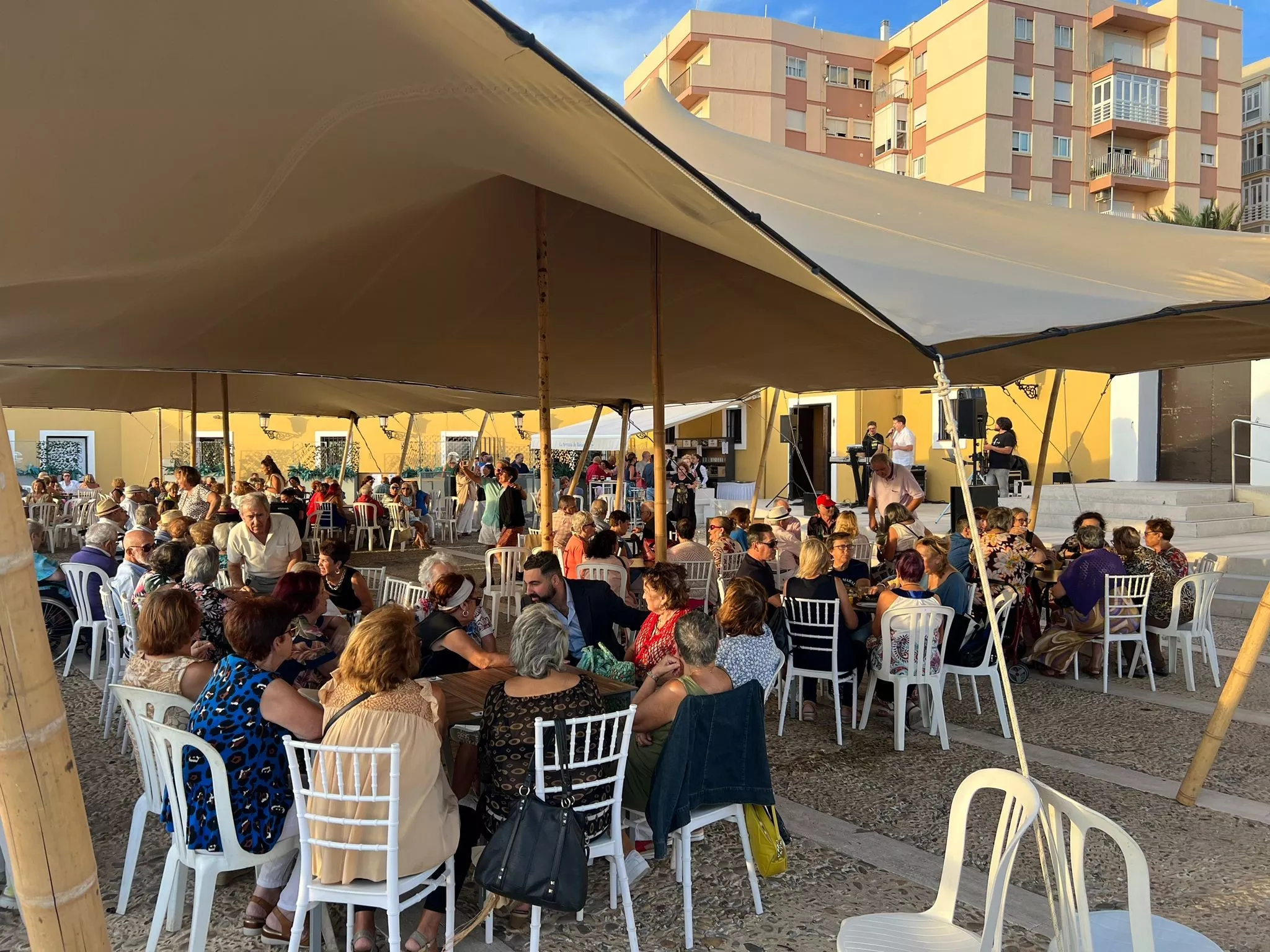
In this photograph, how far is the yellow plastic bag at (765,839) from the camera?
289 cm

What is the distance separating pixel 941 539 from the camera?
5.23 metres

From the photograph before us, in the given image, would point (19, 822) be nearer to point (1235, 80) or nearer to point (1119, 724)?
point (1119, 724)

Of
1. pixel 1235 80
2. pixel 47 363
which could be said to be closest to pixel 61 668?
pixel 47 363

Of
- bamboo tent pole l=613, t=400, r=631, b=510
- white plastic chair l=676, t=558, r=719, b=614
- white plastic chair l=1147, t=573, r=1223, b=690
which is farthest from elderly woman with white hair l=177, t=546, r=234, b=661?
bamboo tent pole l=613, t=400, r=631, b=510

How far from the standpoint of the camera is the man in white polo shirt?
562cm

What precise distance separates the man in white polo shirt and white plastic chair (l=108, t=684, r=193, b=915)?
9.61 feet

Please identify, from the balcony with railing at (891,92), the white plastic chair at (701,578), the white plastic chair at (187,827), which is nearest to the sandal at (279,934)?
the white plastic chair at (187,827)

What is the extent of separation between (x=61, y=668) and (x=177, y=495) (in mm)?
5116

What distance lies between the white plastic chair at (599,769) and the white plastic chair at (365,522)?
11087 mm

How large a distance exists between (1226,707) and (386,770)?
3.35 metres

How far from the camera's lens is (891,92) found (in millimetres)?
34500

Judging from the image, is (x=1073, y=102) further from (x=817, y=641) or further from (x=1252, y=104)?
(x=817, y=641)

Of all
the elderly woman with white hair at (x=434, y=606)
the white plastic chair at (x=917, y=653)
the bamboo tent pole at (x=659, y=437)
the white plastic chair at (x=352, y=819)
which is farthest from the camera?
the bamboo tent pole at (x=659, y=437)

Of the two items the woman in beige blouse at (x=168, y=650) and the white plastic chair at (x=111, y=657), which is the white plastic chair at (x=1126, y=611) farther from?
the white plastic chair at (x=111, y=657)
